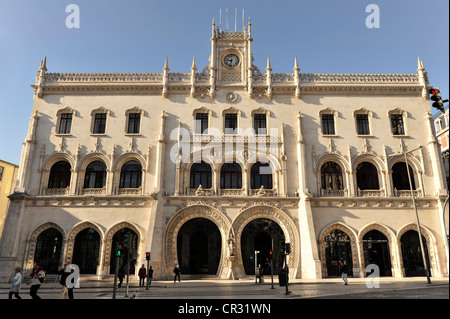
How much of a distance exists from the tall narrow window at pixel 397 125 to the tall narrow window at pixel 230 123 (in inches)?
566

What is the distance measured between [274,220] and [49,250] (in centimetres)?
1864

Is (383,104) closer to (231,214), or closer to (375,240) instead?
(375,240)

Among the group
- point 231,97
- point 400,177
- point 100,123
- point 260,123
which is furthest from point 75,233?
point 400,177

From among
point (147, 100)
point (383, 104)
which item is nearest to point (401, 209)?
point (383, 104)

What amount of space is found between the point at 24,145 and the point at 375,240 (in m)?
31.0

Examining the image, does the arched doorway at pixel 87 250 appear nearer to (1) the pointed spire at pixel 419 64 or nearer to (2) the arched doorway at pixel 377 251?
(2) the arched doorway at pixel 377 251

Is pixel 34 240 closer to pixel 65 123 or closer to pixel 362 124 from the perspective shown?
pixel 65 123

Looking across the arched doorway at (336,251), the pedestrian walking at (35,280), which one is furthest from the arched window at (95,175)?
the arched doorway at (336,251)

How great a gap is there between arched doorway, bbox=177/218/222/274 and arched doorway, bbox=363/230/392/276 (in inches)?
478

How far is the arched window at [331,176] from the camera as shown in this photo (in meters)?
29.3

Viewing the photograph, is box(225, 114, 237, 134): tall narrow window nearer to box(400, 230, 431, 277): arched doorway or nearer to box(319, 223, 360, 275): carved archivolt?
box(319, 223, 360, 275): carved archivolt

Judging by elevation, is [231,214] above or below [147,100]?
below

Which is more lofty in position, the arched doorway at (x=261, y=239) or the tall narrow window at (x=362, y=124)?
the tall narrow window at (x=362, y=124)

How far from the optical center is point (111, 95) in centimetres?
3144
